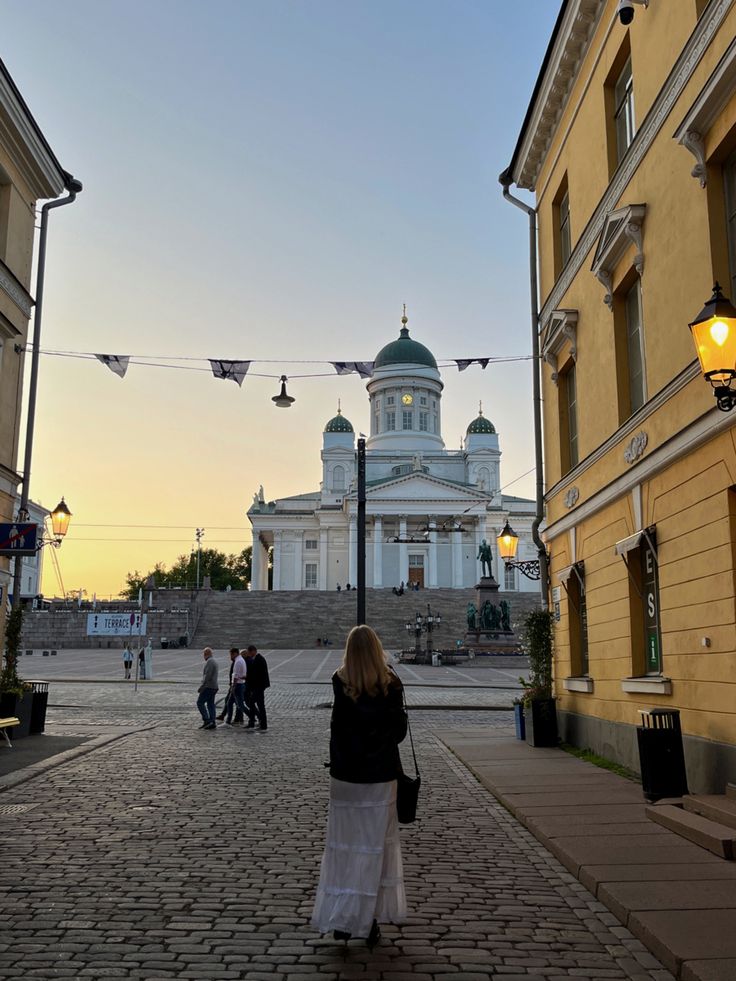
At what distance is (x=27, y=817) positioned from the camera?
382 inches

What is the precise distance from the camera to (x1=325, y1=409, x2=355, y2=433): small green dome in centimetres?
10975

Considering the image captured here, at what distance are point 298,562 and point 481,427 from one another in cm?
2515

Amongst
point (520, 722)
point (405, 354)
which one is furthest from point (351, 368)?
point (405, 354)

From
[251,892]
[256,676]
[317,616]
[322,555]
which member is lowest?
[251,892]

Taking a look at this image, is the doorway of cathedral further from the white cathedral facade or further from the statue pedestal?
the statue pedestal

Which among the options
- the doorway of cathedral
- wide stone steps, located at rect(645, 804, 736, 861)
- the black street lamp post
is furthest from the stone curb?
the doorway of cathedral

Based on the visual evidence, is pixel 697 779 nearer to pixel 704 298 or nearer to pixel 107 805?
pixel 704 298

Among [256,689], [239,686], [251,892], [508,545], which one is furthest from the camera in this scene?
[508,545]

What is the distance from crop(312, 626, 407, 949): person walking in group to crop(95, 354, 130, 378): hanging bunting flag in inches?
616

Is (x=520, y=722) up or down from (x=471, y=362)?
down

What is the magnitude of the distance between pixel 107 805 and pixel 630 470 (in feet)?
23.6

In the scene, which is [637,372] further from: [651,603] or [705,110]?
[705,110]

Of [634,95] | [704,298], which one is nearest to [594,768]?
[704,298]

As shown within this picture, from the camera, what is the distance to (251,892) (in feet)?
22.6
